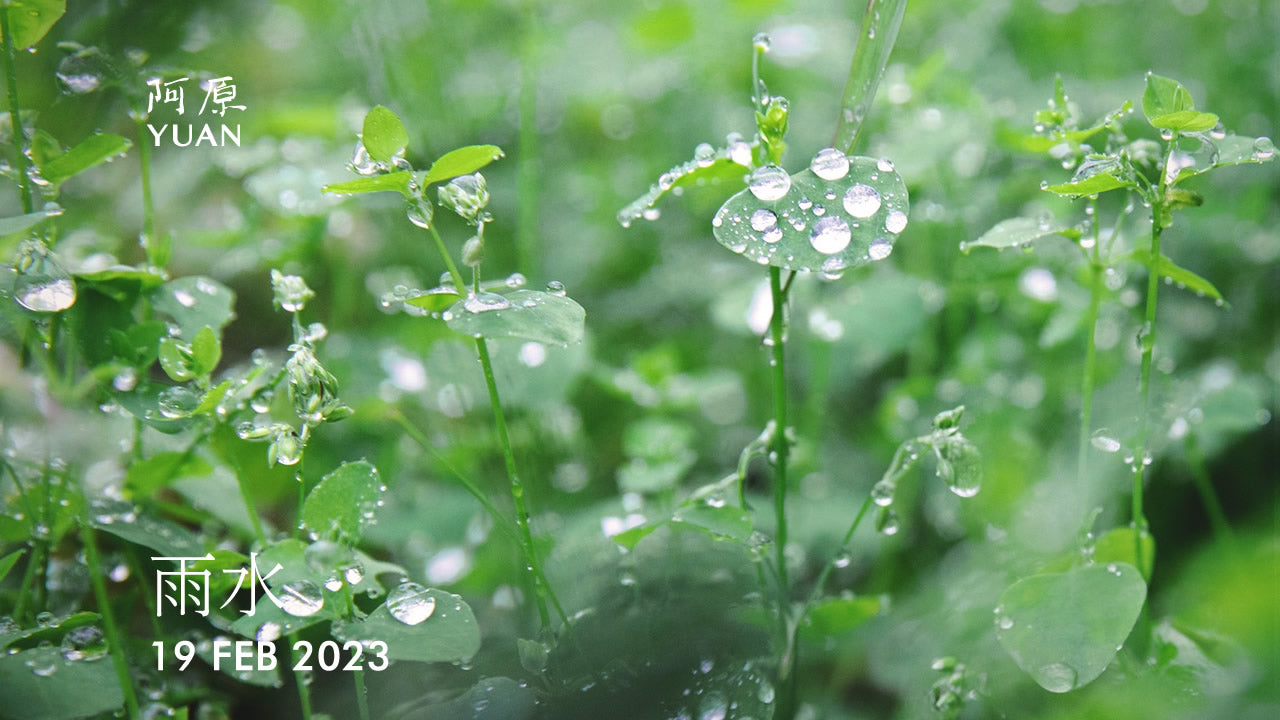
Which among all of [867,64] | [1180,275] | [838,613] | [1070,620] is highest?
[867,64]

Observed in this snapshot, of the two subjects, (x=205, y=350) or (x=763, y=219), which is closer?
(x=763, y=219)

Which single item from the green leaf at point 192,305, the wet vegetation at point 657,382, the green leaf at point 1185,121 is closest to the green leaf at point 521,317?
the wet vegetation at point 657,382

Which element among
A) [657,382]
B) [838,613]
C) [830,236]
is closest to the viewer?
[830,236]

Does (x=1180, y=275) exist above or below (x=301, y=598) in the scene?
above

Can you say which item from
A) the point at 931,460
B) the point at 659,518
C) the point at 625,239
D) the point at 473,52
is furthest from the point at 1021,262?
the point at 473,52

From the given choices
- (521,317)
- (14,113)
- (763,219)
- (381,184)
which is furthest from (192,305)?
(763,219)

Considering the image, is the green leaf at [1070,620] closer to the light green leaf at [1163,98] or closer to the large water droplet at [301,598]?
the light green leaf at [1163,98]

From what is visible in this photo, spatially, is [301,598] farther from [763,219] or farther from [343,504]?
[763,219]
